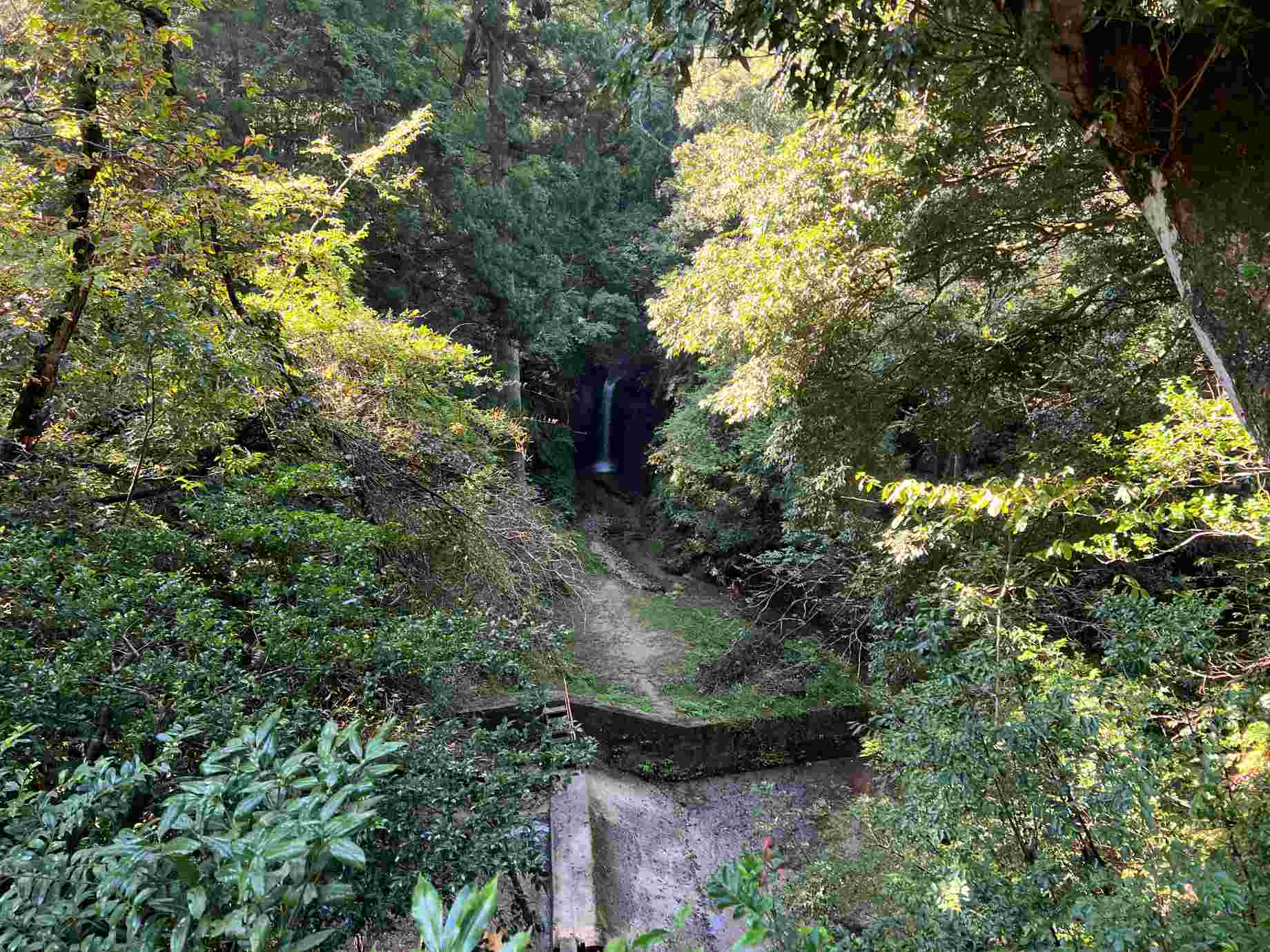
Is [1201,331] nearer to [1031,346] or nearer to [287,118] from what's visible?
[1031,346]

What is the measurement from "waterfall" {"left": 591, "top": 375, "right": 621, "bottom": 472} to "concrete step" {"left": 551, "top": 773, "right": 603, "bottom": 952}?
42.0ft

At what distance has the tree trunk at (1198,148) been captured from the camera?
6.53 ft

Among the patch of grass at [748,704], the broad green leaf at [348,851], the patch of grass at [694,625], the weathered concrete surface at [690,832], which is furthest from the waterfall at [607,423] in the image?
the broad green leaf at [348,851]

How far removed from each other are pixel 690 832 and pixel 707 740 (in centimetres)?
121

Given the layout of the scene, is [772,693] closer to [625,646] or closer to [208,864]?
[625,646]

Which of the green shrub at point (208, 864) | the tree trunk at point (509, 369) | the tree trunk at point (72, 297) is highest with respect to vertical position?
the tree trunk at point (509, 369)

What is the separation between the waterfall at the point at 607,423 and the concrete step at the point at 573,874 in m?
12.8

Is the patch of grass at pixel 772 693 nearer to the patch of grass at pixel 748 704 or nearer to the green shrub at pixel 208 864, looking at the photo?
the patch of grass at pixel 748 704

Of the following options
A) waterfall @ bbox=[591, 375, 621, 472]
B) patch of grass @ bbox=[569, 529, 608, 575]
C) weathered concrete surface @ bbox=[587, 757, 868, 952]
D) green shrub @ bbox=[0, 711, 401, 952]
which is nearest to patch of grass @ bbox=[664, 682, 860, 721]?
weathered concrete surface @ bbox=[587, 757, 868, 952]

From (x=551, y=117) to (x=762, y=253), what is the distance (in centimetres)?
1146

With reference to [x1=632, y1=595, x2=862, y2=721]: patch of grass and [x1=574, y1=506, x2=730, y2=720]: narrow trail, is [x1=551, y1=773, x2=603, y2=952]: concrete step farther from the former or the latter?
[x1=632, y1=595, x2=862, y2=721]: patch of grass

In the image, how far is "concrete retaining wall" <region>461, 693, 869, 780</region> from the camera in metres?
8.30

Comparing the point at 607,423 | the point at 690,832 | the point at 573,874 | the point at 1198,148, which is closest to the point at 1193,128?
the point at 1198,148

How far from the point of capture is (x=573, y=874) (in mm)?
5617
